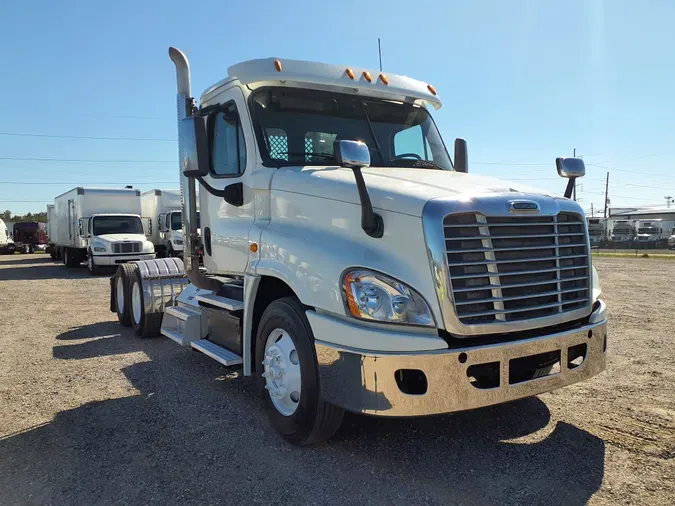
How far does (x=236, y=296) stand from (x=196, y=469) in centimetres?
177

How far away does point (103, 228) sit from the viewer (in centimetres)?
2039

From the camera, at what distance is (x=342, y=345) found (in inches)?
125

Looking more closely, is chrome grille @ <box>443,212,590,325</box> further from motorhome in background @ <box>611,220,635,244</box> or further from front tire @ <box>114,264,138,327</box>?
motorhome in background @ <box>611,220,635,244</box>

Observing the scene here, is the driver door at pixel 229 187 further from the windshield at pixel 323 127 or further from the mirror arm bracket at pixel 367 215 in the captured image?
the mirror arm bracket at pixel 367 215

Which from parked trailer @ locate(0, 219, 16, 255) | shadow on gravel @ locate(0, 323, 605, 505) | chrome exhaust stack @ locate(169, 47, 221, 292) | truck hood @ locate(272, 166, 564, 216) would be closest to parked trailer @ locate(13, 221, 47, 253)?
parked trailer @ locate(0, 219, 16, 255)

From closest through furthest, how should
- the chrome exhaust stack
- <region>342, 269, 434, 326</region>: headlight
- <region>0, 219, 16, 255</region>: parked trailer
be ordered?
<region>342, 269, 434, 326</region>: headlight → the chrome exhaust stack → <region>0, 219, 16, 255</region>: parked trailer

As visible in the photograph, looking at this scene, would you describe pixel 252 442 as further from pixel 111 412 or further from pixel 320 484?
pixel 111 412

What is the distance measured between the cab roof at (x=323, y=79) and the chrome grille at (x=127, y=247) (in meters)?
15.7

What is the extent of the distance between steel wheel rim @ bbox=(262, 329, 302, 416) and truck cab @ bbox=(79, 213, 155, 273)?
16997 mm

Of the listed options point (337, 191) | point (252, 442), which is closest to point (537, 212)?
point (337, 191)

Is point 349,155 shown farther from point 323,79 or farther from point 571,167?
point 571,167

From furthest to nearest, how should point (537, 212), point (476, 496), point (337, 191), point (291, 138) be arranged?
point (291, 138)
point (337, 191)
point (537, 212)
point (476, 496)

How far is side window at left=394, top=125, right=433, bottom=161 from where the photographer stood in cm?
476

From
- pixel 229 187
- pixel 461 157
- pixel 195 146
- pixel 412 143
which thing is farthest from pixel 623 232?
pixel 195 146
